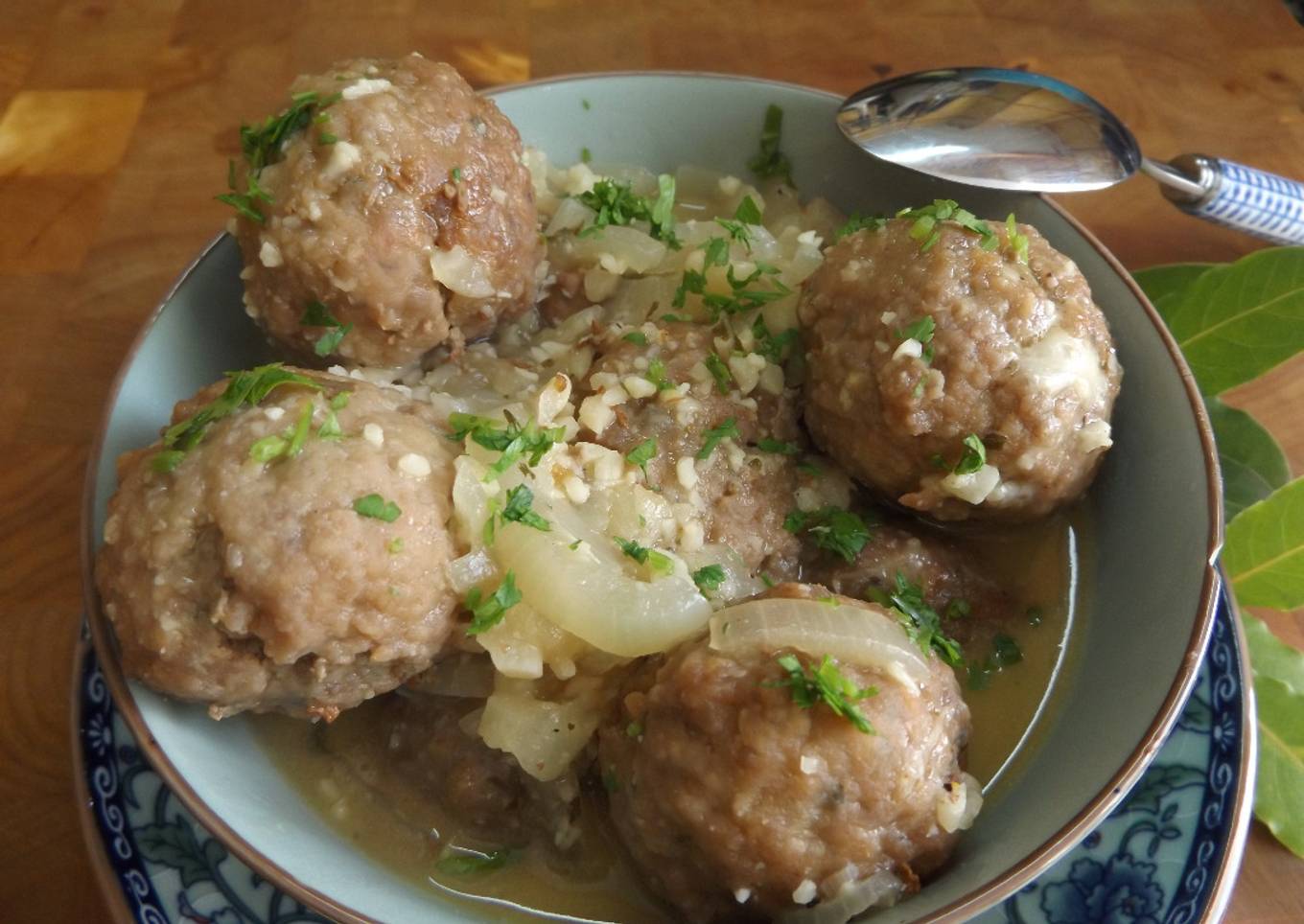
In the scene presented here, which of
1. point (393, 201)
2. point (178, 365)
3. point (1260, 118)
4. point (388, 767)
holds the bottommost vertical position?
point (388, 767)

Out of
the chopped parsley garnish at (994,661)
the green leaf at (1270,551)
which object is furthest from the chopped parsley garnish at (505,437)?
the green leaf at (1270,551)

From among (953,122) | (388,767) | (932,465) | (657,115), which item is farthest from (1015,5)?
(388,767)

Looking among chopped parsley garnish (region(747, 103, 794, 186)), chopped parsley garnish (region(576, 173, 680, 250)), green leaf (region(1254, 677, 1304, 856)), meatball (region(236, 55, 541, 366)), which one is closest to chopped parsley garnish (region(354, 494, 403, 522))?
meatball (region(236, 55, 541, 366))

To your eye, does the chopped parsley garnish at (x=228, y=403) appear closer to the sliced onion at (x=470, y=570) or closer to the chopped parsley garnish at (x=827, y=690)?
the sliced onion at (x=470, y=570)

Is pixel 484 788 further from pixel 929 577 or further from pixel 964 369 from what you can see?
pixel 964 369

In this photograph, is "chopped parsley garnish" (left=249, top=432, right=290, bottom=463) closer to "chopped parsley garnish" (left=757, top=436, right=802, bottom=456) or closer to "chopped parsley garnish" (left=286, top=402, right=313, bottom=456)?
"chopped parsley garnish" (left=286, top=402, right=313, bottom=456)

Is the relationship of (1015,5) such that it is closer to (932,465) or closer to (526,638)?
(932,465)
